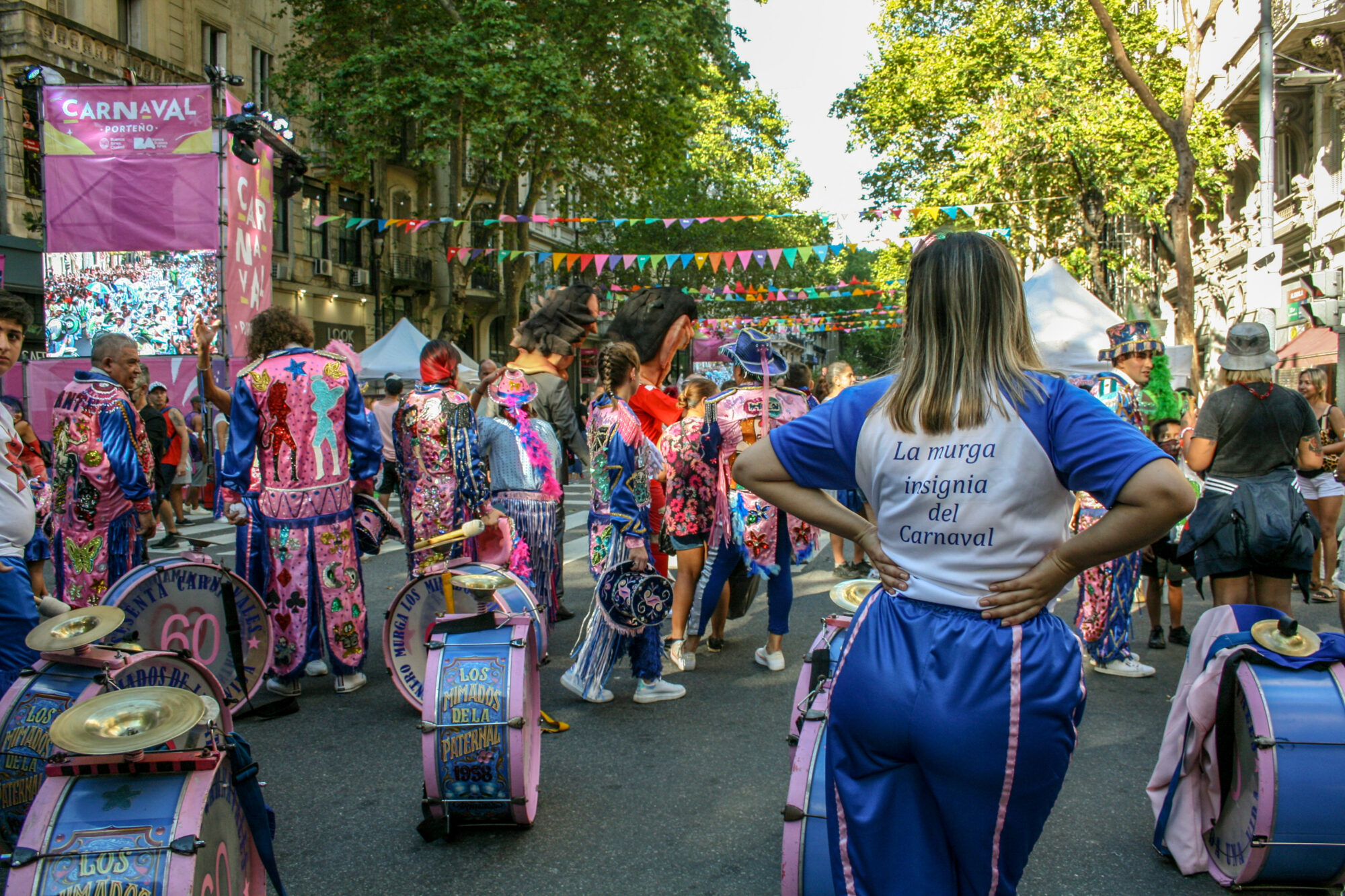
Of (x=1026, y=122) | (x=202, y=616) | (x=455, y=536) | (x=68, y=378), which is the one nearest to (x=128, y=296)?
(x=68, y=378)

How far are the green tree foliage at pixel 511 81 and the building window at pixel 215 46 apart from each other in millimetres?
1404

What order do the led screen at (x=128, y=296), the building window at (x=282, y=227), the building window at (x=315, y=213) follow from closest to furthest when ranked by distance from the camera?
the led screen at (x=128, y=296) < the building window at (x=282, y=227) < the building window at (x=315, y=213)

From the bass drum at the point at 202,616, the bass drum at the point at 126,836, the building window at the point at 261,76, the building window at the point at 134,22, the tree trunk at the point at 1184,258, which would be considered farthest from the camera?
the building window at the point at 261,76

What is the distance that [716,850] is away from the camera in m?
3.74

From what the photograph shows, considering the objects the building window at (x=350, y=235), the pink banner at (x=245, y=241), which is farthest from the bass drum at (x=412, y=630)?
the building window at (x=350, y=235)

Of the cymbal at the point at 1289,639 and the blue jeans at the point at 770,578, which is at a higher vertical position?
the cymbal at the point at 1289,639

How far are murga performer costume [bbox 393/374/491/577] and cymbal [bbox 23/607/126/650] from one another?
2.41 m

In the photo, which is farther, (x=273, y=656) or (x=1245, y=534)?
(x=273, y=656)

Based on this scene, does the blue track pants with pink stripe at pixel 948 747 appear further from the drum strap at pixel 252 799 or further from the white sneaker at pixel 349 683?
the white sneaker at pixel 349 683

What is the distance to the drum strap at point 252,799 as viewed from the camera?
8.85ft

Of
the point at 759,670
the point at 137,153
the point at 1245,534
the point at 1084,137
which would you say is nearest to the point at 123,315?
the point at 137,153

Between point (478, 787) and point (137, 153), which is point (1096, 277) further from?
point (478, 787)

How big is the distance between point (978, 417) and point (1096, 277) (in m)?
23.5

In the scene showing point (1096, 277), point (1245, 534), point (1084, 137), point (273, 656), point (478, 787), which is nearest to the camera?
point (478, 787)
